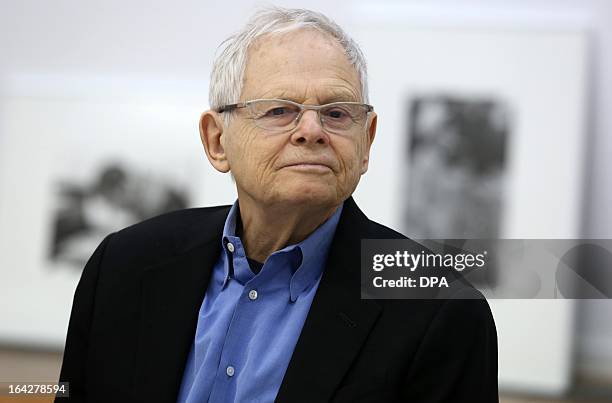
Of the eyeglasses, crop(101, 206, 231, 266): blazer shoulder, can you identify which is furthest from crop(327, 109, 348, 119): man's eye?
crop(101, 206, 231, 266): blazer shoulder

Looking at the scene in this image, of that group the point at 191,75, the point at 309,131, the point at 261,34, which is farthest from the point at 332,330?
the point at 191,75

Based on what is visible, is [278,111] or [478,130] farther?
[478,130]

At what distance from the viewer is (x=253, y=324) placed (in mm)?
1763

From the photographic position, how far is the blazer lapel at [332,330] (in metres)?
1.63

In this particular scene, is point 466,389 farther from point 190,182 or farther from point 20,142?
point 20,142

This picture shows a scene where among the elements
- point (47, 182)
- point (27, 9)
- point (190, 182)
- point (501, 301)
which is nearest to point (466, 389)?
point (501, 301)

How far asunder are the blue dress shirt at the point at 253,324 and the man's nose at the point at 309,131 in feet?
0.74

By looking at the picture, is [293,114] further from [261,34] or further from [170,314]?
[170,314]

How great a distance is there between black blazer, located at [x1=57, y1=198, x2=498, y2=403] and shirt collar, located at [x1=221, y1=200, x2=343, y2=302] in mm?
25

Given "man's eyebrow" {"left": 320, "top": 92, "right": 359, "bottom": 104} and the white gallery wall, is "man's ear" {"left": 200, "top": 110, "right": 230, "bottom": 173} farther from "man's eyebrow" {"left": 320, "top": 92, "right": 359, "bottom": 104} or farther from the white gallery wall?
the white gallery wall

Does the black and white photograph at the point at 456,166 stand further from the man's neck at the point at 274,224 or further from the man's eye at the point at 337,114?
the man's eye at the point at 337,114

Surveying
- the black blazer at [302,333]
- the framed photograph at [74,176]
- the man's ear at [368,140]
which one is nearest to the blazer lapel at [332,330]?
the black blazer at [302,333]

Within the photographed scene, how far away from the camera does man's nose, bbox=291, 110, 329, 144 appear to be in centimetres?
170

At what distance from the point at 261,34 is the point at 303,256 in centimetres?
50
